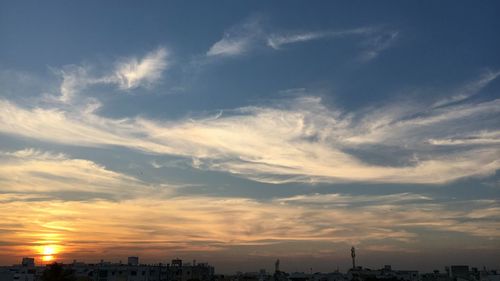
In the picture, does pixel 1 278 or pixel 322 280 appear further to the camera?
pixel 322 280

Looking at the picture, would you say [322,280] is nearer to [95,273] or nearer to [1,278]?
[95,273]

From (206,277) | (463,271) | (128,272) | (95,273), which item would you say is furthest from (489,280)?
(95,273)

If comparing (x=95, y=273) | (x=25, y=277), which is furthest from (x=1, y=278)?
(x=95, y=273)

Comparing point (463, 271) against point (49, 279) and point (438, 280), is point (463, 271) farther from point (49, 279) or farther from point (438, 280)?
point (49, 279)

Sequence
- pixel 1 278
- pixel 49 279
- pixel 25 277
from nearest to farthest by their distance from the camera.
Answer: pixel 49 279
pixel 1 278
pixel 25 277

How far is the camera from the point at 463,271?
6240 inches

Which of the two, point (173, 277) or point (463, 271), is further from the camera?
point (463, 271)

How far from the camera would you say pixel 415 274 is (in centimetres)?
15050

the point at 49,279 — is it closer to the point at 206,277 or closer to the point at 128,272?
the point at 128,272

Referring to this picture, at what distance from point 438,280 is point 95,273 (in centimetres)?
9982

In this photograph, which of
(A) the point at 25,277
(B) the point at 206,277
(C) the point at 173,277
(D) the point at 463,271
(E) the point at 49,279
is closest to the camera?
(E) the point at 49,279

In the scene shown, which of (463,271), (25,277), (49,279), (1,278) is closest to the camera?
(49,279)

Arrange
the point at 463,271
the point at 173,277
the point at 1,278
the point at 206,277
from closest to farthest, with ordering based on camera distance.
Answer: the point at 1,278 → the point at 173,277 → the point at 206,277 → the point at 463,271

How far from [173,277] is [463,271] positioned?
98432mm
